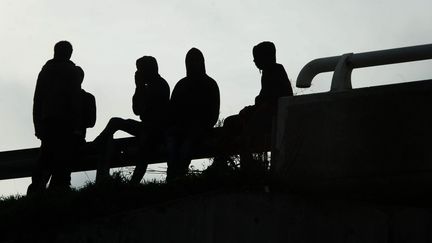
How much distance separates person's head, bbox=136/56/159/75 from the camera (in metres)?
11.2

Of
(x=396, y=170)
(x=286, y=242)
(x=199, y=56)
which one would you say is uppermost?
(x=199, y=56)

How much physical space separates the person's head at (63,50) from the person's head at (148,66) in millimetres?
739

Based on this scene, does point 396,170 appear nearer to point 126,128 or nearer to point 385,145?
point 385,145

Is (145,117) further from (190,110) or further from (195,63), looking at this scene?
(195,63)

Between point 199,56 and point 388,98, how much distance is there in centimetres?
321

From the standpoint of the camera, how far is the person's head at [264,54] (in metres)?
10.1

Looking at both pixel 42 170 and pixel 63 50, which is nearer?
pixel 42 170

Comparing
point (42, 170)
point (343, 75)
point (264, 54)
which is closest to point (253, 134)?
point (343, 75)

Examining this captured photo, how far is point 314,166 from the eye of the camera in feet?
26.4

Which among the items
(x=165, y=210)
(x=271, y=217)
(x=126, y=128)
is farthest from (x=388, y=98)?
(x=126, y=128)

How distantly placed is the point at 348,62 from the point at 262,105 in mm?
1463

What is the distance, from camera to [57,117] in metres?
10.8

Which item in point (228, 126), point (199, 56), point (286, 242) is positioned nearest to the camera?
point (286, 242)

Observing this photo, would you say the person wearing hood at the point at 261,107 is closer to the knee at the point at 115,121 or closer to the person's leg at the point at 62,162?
the knee at the point at 115,121
